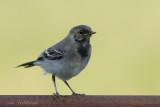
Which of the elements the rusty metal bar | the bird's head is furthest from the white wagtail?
the rusty metal bar

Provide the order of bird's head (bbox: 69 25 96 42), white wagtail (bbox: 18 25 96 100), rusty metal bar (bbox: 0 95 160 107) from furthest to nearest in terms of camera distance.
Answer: bird's head (bbox: 69 25 96 42) < white wagtail (bbox: 18 25 96 100) < rusty metal bar (bbox: 0 95 160 107)

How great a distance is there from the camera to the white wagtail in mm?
5168

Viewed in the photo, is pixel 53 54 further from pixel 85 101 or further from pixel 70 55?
pixel 85 101

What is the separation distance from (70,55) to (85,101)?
78.1 inches

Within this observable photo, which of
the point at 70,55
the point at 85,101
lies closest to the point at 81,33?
the point at 70,55

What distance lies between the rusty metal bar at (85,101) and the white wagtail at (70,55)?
1879 millimetres

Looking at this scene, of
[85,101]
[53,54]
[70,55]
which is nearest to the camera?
[85,101]

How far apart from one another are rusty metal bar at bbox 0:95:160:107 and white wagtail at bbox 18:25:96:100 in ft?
6.16

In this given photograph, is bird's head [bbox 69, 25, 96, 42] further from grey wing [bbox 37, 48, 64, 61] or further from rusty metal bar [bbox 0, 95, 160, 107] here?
rusty metal bar [bbox 0, 95, 160, 107]

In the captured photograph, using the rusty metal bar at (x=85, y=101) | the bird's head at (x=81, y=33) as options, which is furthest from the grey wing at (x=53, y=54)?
the rusty metal bar at (x=85, y=101)

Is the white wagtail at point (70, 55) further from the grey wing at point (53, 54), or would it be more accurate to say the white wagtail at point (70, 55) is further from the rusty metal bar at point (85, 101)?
the rusty metal bar at point (85, 101)

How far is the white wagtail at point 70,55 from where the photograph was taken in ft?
17.0

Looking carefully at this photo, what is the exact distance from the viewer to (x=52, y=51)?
5.39 m

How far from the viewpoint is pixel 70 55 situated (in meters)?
5.17
